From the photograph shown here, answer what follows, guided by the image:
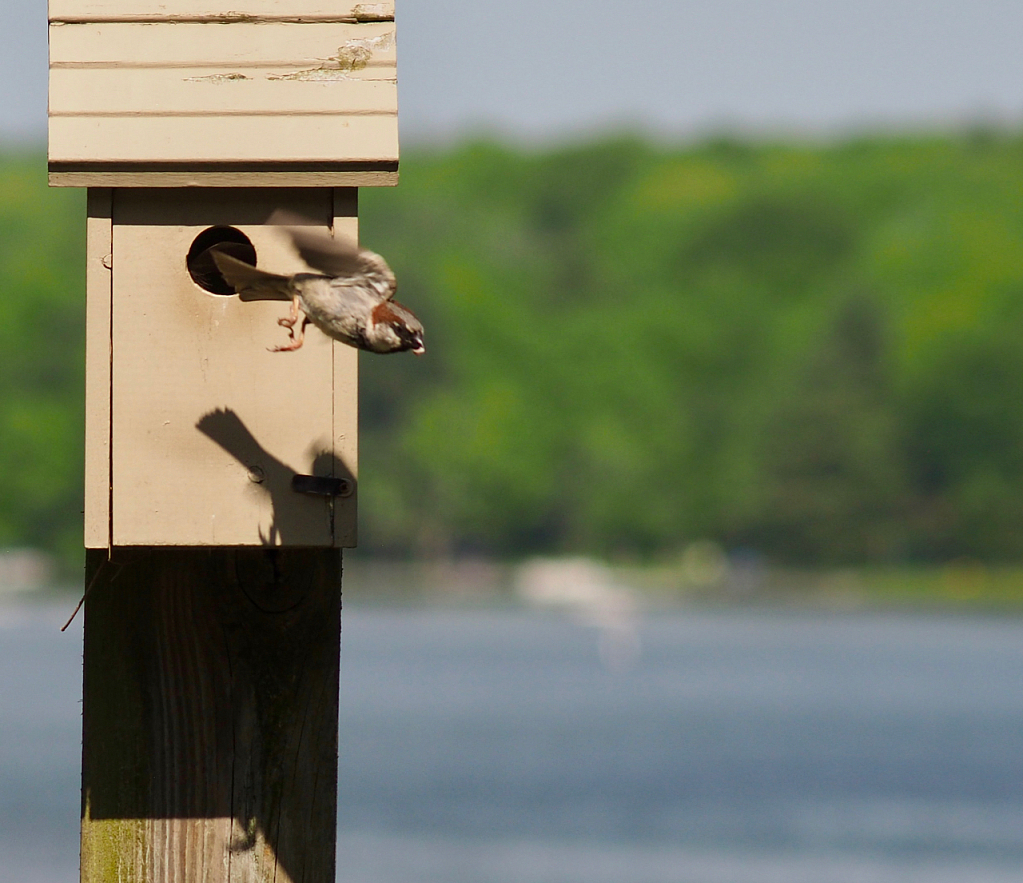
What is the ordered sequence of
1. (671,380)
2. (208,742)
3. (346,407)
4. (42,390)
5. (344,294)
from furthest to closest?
(671,380), (42,390), (346,407), (344,294), (208,742)

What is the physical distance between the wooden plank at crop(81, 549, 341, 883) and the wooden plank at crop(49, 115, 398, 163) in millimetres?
800

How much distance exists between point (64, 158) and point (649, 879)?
15305 millimetres

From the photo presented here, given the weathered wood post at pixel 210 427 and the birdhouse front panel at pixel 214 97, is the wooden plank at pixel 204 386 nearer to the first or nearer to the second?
the weathered wood post at pixel 210 427

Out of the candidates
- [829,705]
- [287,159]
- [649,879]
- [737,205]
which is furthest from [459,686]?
[737,205]

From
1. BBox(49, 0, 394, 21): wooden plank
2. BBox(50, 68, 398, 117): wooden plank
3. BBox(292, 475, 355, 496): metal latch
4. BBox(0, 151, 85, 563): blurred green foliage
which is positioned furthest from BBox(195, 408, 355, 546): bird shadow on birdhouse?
BBox(0, 151, 85, 563): blurred green foliage

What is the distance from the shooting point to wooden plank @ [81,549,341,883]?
3007mm

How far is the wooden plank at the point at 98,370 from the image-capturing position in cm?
322

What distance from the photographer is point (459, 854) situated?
1923 cm

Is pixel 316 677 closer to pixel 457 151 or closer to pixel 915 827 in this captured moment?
pixel 915 827

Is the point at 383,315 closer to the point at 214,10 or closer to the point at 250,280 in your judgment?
the point at 250,280

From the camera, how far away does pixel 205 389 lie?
341 cm

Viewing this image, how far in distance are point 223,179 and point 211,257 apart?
0.16 meters

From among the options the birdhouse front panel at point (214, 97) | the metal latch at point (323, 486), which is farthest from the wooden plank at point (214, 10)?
the metal latch at point (323, 486)

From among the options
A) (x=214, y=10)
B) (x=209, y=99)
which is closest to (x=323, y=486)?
(x=209, y=99)
